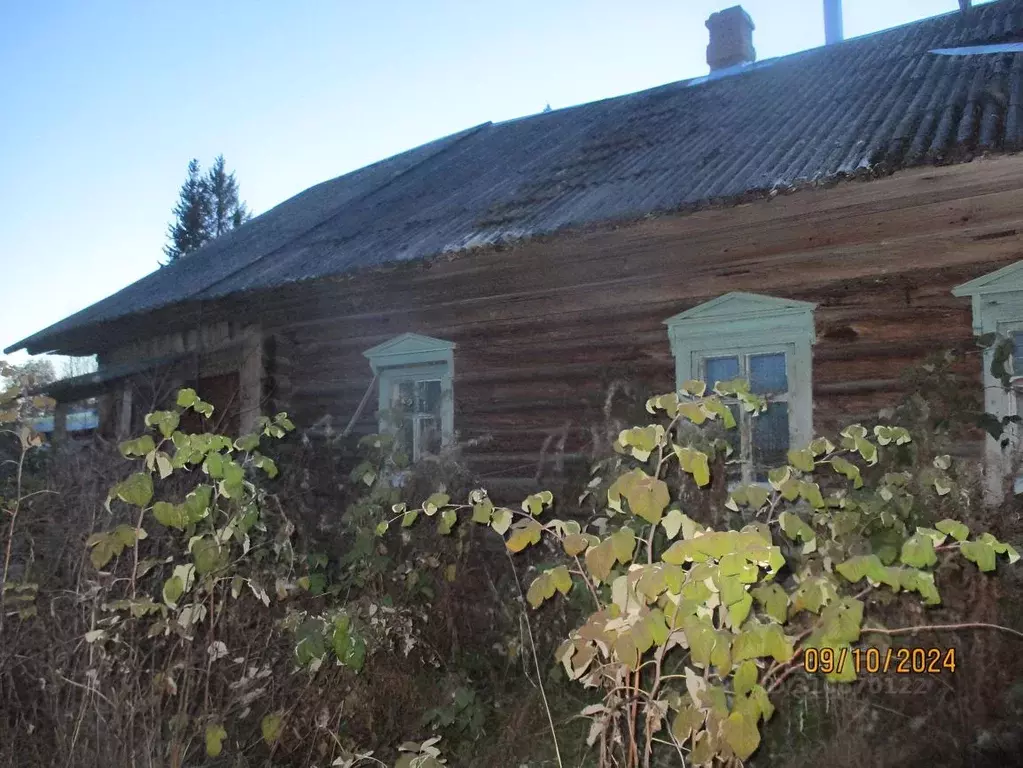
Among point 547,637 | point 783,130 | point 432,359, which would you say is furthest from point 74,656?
point 783,130

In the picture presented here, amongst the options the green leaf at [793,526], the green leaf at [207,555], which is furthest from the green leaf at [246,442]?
the green leaf at [793,526]

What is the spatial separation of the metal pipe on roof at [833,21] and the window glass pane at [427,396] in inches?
341

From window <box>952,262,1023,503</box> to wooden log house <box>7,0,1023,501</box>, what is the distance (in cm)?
1

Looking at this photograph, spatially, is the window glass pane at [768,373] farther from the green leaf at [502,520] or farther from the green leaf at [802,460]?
the green leaf at [502,520]

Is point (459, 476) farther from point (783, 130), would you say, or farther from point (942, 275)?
point (783, 130)

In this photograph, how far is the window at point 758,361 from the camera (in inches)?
220

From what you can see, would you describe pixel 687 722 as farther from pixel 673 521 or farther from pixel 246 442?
pixel 246 442

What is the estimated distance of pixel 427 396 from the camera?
7613 millimetres

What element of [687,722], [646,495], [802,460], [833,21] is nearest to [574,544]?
[646,495]

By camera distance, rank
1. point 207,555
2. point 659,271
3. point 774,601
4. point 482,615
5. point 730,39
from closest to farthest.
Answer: point 774,601, point 207,555, point 482,615, point 659,271, point 730,39

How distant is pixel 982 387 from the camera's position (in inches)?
195

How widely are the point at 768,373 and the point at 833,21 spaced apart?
28.3 ft

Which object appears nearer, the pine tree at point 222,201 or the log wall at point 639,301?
the log wall at point 639,301

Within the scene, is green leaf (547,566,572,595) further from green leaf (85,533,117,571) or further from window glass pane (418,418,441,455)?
window glass pane (418,418,441,455)
